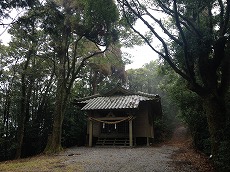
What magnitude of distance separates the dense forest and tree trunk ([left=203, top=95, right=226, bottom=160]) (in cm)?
4

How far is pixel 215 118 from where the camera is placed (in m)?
8.56

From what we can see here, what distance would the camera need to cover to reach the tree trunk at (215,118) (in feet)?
27.3

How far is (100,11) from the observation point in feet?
39.5

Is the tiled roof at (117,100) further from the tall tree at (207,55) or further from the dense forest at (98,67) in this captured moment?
the tall tree at (207,55)

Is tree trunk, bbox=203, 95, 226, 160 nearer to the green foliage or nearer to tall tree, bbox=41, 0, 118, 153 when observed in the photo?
tall tree, bbox=41, 0, 118, 153

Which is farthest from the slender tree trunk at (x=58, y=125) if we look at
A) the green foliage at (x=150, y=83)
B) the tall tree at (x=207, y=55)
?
the green foliage at (x=150, y=83)

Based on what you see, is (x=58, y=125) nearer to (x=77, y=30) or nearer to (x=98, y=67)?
(x=77, y=30)

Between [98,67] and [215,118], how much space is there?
18144 millimetres

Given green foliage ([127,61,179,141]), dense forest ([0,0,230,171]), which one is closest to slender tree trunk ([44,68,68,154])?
dense forest ([0,0,230,171])

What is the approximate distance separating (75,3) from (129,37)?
494cm

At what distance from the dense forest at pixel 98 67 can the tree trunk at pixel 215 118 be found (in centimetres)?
4

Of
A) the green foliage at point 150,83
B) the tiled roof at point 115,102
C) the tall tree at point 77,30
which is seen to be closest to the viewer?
the tall tree at point 77,30

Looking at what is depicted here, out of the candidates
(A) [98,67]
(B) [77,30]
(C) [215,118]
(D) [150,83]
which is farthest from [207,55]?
(D) [150,83]

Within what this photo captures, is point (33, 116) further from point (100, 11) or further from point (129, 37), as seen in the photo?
point (100, 11)
